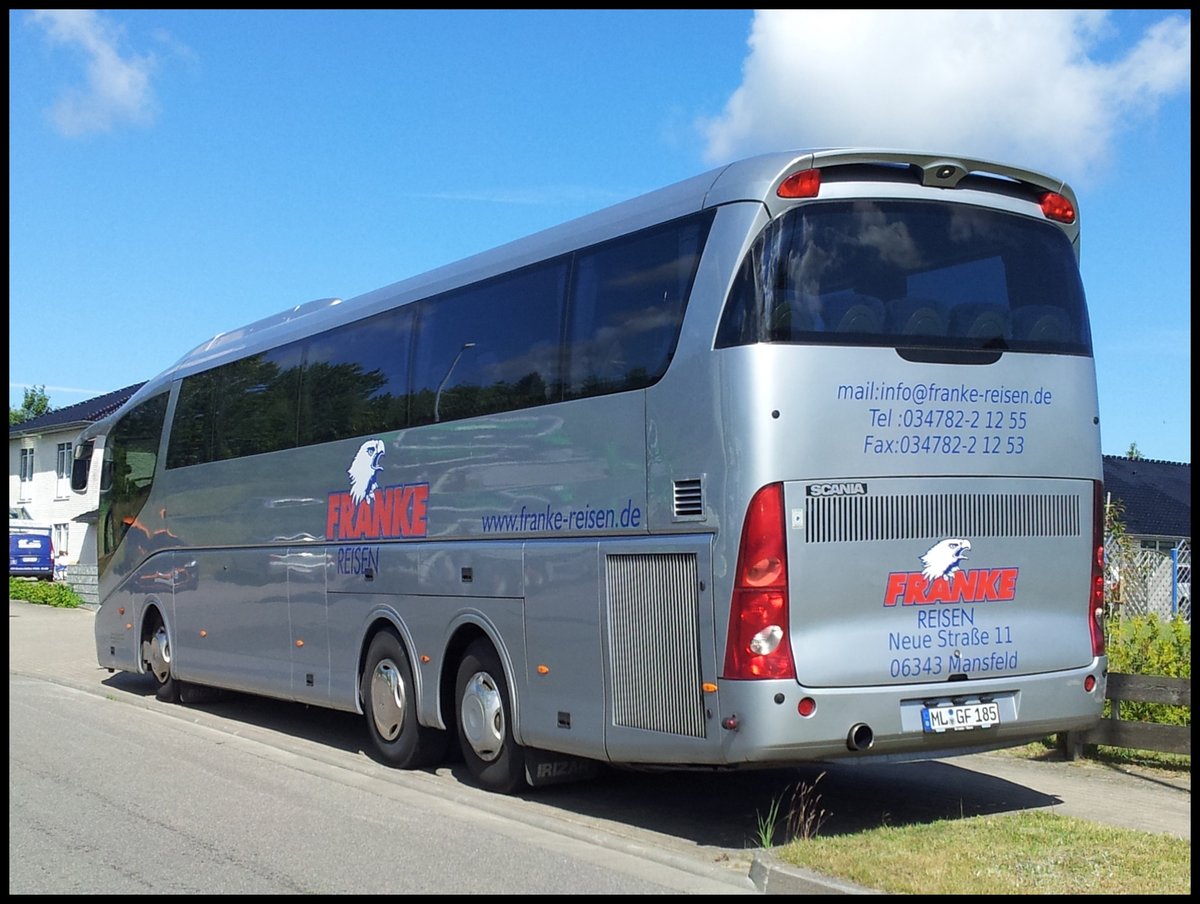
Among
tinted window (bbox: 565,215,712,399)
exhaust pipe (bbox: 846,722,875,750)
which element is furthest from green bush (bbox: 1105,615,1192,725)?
tinted window (bbox: 565,215,712,399)

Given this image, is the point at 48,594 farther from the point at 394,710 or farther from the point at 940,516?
the point at 940,516

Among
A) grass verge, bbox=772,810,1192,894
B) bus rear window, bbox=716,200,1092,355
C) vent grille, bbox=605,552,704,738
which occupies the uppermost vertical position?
bus rear window, bbox=716,200,1092,355

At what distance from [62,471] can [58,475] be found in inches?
20.2

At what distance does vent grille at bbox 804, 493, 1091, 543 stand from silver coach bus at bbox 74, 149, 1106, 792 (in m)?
0.02

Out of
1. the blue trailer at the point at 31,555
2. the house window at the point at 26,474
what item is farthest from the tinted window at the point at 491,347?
the house window at the point at 26,474

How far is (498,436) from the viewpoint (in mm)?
10156

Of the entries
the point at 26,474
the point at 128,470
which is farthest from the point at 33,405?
the point at 128,470

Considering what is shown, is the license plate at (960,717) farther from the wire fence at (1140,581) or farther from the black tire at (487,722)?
the wire fence at (1140,581)

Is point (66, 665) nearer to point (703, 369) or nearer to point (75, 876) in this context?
point (75, 876)

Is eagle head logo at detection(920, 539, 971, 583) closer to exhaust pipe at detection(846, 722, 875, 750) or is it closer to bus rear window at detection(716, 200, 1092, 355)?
exhaust pipe at detection(846, 722, 875, 750)

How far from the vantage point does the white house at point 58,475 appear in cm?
5262

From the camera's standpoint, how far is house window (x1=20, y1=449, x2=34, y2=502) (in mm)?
56938

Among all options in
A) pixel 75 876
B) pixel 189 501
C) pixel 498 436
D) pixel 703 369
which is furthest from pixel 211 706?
pixel 703 369

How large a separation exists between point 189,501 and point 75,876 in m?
8.78
